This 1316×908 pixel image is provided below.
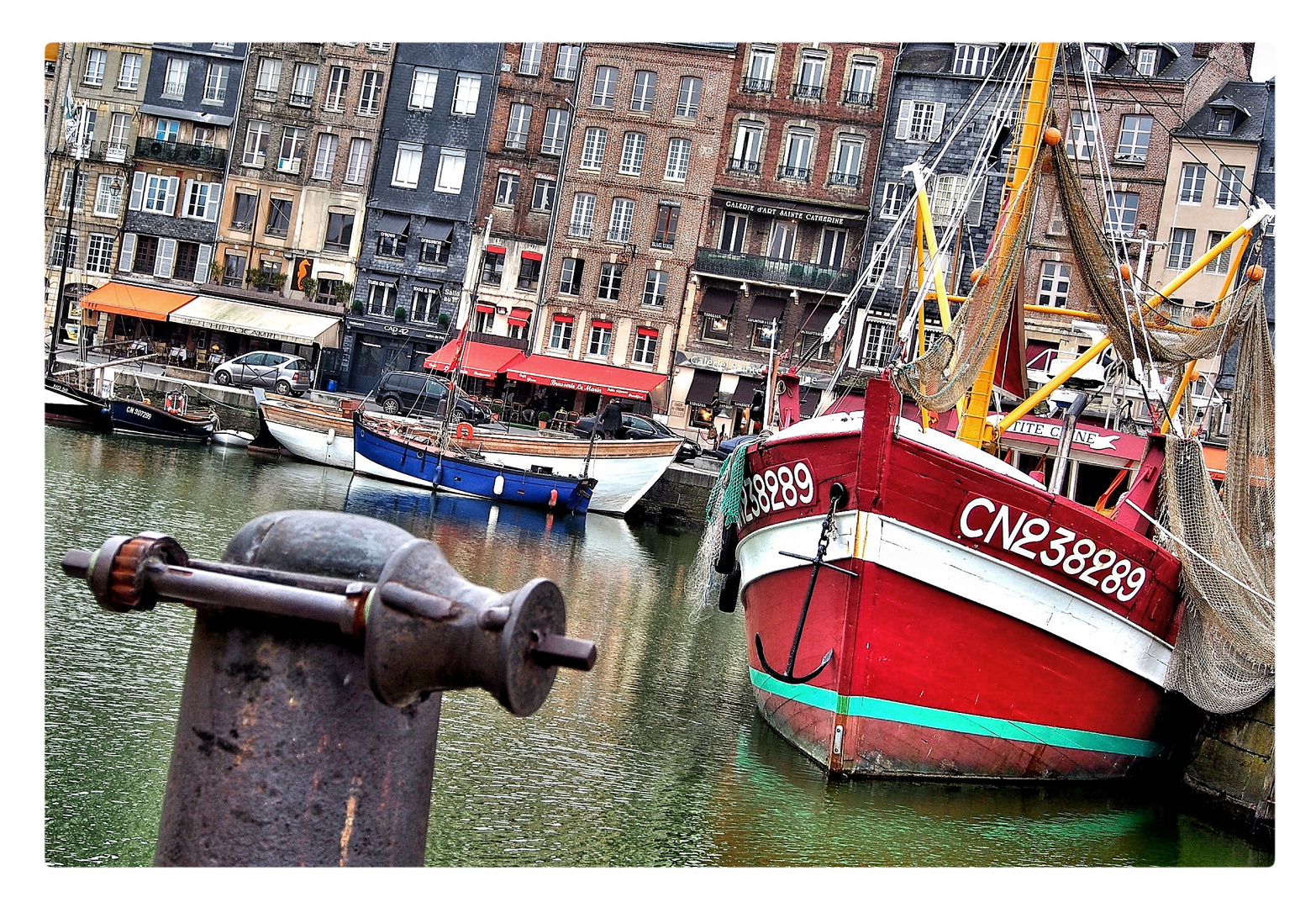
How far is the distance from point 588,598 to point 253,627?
14643 mm

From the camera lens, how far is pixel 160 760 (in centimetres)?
731

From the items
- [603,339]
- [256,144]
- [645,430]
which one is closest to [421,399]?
[645,430]

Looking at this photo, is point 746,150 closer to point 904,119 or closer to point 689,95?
point 689,95

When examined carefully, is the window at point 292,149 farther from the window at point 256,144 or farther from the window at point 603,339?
the window at point 603,339

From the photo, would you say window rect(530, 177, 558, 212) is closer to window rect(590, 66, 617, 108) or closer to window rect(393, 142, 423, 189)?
window rect(590, 66, 617, 108)

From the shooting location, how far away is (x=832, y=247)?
37.4 meters

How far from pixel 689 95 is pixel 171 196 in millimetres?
16036

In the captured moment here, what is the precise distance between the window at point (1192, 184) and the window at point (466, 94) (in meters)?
20.1

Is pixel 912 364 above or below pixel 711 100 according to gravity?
below

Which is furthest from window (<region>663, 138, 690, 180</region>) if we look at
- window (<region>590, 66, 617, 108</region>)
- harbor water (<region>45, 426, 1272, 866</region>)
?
harbor water (<region>45, 426, 1272, 866</region>)

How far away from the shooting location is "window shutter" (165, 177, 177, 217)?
1581 inches

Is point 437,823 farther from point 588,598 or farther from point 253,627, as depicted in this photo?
point 588,598
